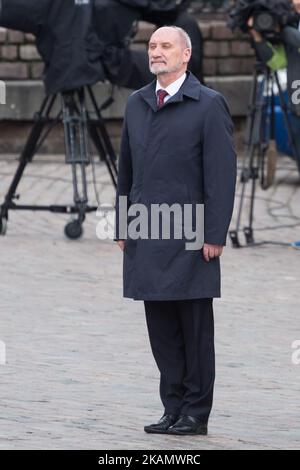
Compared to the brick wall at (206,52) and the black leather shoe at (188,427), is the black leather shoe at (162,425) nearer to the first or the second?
the black leather shoe at (188,427)

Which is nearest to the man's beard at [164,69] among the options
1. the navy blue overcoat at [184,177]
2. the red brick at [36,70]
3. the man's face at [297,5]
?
the navy blue overcoat at [184,177]

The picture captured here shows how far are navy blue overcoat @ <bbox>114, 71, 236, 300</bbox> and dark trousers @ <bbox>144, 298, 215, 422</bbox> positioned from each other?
0.43ft

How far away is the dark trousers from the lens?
7.37m

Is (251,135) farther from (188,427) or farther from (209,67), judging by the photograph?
(188,427)

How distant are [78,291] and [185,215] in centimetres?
449

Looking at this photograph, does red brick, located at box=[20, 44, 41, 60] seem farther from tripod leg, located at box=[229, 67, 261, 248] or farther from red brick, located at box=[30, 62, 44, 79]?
tripod leg, located at box=[229, 67, 261, 248]

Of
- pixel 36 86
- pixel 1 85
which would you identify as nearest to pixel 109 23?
pixel 1 85

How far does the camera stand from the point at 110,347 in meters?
9.70

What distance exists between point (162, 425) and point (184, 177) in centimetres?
110

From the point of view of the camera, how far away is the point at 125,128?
7457mm

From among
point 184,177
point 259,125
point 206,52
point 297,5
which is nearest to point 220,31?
point 206,52

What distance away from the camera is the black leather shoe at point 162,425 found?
7359 millimetres

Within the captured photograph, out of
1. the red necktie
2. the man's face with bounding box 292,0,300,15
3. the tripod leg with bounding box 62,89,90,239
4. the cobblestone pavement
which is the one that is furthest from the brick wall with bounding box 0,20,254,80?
the red necktie
